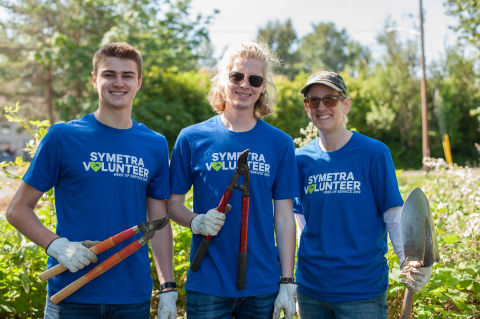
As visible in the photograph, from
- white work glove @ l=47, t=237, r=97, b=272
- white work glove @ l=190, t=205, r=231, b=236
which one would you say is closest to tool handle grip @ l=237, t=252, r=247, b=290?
white work glove @ l=190, t=205, r=231, b=236

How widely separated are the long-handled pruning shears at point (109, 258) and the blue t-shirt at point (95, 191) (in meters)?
0.06

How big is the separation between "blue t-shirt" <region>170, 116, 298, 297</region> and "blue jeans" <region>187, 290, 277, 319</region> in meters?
0.04

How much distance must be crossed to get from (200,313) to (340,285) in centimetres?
74

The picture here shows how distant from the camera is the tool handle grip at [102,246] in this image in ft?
6.68

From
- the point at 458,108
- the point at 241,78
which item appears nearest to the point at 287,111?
the point at 458,108

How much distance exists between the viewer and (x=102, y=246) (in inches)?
80.4

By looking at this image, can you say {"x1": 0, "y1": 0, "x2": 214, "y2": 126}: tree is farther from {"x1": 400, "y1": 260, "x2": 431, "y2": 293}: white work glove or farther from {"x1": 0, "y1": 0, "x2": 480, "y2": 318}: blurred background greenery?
{"x1": 400, "y1": 260, "x2": 431, "y2": 293}: white work glove

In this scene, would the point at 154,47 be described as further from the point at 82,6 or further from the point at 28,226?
the point at 28,226

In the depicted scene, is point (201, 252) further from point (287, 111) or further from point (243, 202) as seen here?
point (287, 111)

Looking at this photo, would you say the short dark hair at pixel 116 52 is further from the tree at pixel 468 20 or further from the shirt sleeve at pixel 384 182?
the tree at pixel 468 20

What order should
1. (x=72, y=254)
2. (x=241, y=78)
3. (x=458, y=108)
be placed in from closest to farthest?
(x=72, y=254) < (x=241, y=78) < (x=458, y=108)

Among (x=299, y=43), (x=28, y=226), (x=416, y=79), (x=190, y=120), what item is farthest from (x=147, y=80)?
(x=299, y=43)

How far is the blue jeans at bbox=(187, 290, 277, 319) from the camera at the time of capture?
2.13 meters

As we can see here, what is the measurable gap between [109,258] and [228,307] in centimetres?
62
